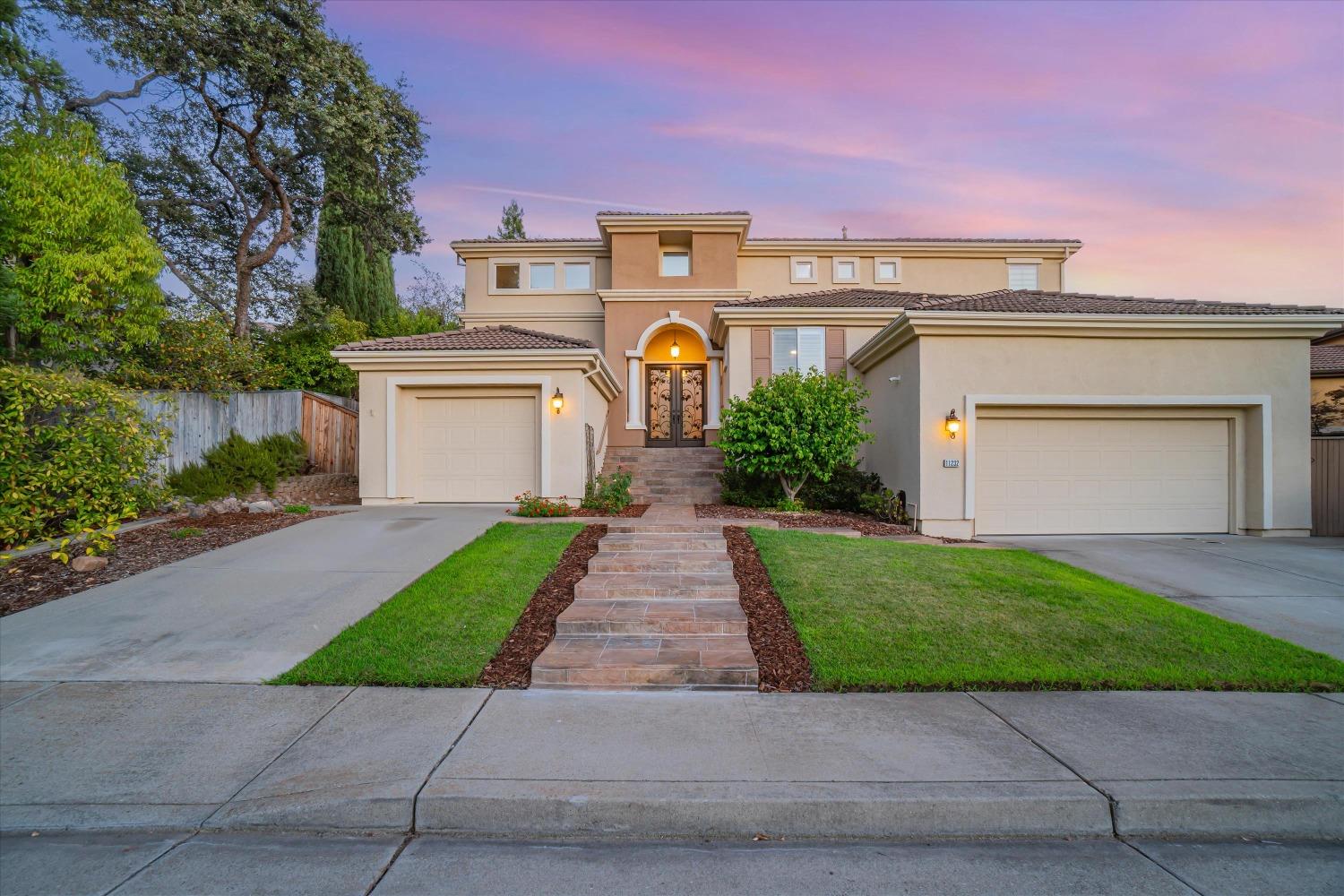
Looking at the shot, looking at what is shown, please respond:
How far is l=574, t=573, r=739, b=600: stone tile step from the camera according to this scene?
5832 millimetres

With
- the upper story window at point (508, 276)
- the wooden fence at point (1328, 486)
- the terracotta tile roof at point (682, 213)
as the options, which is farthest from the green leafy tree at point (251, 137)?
the wooden fence at point (1328, 486)

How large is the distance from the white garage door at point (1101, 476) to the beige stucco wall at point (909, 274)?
29.9 ft

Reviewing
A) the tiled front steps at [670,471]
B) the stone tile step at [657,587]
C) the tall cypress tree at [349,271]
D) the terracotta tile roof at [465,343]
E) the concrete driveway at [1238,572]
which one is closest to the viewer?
the concrete driveway at [1238,572]

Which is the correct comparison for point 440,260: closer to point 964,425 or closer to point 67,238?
point 67,238

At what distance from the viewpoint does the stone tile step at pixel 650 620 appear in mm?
5082

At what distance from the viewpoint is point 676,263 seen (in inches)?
672

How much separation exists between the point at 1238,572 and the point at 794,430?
6016 millimetres

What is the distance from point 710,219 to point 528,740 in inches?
602

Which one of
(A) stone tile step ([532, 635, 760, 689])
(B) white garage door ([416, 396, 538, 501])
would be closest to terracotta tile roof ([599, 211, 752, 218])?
(B) white garage door ([416, 396, 538, 501])

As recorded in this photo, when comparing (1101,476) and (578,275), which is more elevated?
(578,275)

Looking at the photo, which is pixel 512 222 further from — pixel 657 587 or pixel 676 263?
pixel 657 587

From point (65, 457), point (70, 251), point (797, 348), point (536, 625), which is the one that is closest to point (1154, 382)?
point (797, 348)

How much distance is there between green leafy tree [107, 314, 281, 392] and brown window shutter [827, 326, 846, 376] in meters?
13.1

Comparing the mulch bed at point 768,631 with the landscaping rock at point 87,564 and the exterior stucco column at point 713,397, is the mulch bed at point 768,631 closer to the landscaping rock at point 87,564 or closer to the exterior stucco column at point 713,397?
the landscaping rock at point 87,564
